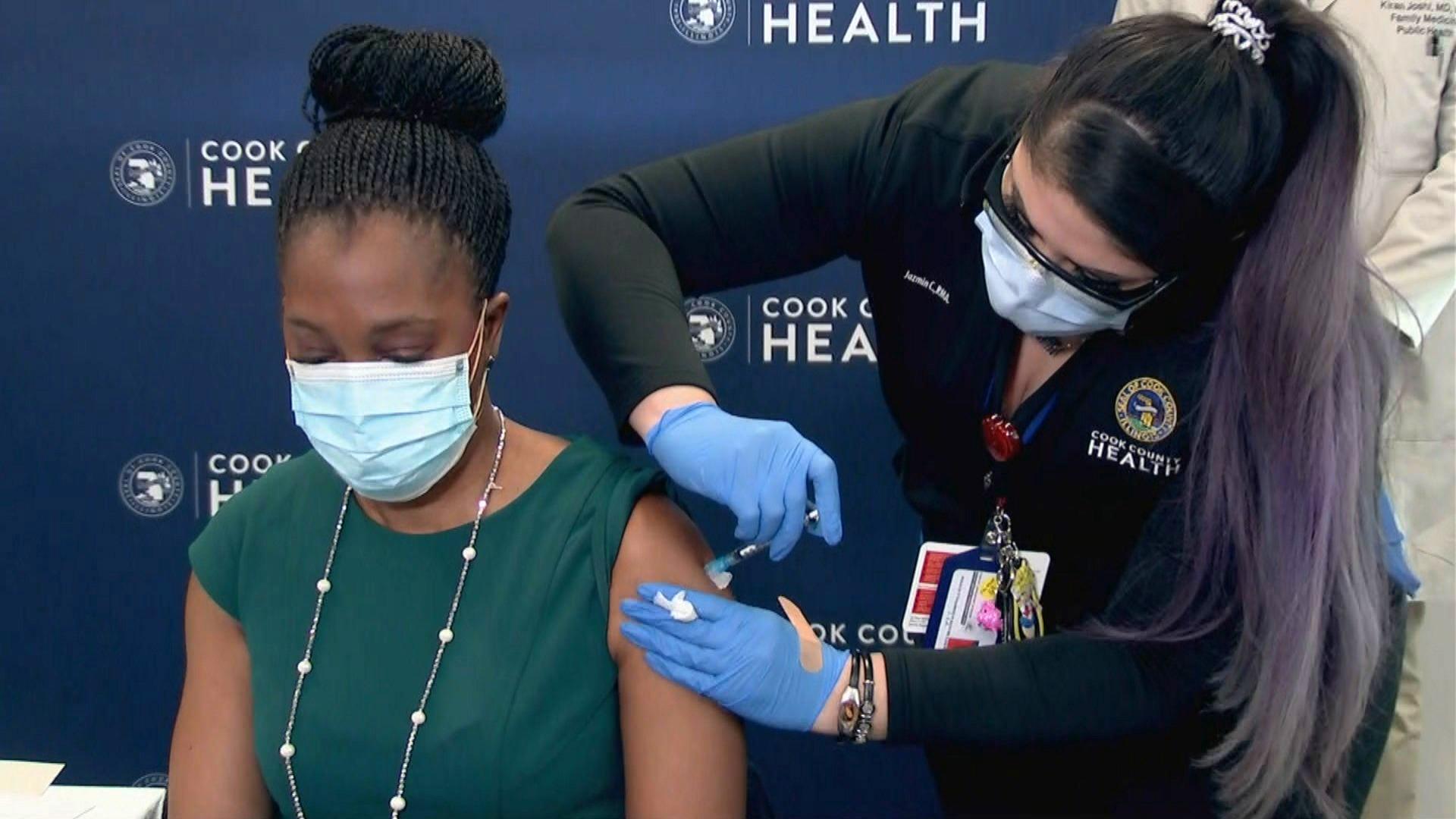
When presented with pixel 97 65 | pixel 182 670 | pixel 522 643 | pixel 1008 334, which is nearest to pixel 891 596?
pixel 1008 334

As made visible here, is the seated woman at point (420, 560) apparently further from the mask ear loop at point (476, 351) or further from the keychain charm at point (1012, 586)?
the keychain charm at point (1012, 586)

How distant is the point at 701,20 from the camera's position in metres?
1.93

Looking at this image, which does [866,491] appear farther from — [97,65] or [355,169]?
[97,65]

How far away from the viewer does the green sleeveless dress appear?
3.39ft

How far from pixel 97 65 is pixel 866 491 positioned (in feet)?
4.95

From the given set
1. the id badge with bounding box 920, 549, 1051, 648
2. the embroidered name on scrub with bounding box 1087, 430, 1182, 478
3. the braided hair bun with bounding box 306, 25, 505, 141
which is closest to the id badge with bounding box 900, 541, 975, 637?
the id badge with bounding box 920, 549, 1051, 648

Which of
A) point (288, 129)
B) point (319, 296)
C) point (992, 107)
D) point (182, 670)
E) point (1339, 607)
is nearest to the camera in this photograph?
point (319, 296)

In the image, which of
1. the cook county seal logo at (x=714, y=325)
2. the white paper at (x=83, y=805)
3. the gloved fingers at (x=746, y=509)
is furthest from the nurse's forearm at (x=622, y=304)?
the cook county seal logo at (x=714, y=325)

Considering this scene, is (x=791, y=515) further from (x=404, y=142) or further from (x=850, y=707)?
(x=404, y=142)

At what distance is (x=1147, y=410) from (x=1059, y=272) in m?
0.19

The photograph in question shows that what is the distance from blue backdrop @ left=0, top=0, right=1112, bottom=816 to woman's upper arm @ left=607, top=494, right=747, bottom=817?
37.6 inches

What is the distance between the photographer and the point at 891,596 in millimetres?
2059

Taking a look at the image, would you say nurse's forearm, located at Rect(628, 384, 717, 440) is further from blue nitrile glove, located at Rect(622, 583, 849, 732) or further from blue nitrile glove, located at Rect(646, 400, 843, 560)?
blue nitrile glove, located at Rect(622, 583, 849, 732)

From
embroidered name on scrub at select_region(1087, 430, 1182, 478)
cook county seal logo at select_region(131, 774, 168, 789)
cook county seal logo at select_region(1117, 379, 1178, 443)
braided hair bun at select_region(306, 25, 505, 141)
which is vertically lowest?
cook county seal logo at select_region(131, 774, 168, 789)
